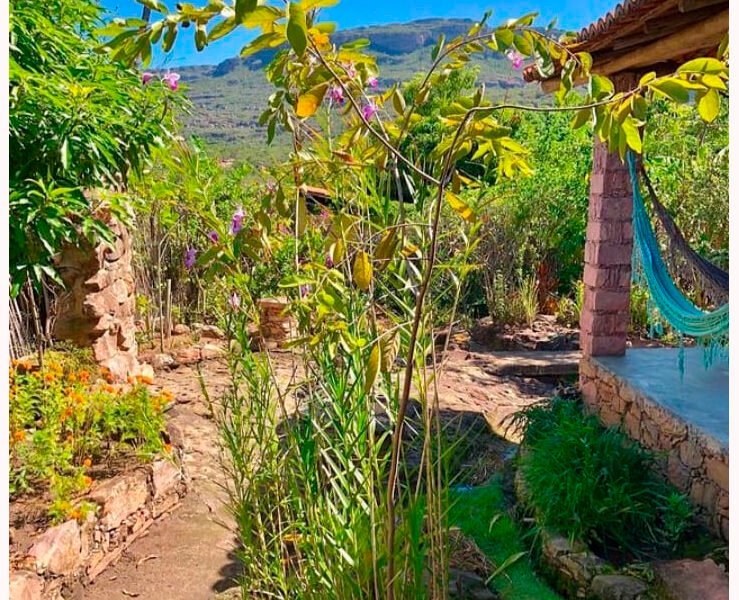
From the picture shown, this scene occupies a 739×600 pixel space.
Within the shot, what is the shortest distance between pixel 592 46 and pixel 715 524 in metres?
2.26

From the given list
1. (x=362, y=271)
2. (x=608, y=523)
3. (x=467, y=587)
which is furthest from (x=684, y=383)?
(x=362, y=271)

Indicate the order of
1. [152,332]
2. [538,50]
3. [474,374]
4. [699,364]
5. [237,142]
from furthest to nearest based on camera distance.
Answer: [237,142] < [152,332] < [474,374] < [699,364] < [538,50]

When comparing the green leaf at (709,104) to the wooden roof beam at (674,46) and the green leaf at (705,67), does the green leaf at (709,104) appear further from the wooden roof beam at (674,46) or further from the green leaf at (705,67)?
the wooden roof beam at (674,46)

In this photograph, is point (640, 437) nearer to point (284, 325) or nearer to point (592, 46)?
point (592, 46)

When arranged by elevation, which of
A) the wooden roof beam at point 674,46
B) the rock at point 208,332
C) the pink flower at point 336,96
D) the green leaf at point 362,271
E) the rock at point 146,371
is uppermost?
the wooden roof beam at point 674,46

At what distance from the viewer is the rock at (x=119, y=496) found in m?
3.20

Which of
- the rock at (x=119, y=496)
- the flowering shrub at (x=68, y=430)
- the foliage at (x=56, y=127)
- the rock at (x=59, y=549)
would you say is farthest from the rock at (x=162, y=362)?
the rock at (x=59, y=549)

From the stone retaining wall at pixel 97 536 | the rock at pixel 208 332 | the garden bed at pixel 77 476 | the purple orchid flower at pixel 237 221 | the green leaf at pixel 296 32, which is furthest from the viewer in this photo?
the rock at pixel 208 332

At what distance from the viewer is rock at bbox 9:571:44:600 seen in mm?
2572

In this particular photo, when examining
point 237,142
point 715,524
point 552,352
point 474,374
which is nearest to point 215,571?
point 715,524

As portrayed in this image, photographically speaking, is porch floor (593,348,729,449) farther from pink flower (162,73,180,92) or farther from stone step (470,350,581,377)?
pink flower (162,73,180,92)

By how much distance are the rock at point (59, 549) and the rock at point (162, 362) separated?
3.14m

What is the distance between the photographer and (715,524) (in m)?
2.98

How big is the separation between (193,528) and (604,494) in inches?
70.7
